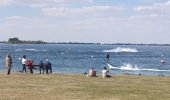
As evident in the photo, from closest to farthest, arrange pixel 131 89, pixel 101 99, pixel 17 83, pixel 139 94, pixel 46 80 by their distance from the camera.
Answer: pixel 101 99
pixel 139 94
pixel 131 89
pixel 17 83
pixel 46 80

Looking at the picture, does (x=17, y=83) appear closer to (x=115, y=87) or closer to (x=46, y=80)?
(x=46, y=80)

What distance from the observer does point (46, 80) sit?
39906 millimetres

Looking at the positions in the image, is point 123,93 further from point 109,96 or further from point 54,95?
point 54,95

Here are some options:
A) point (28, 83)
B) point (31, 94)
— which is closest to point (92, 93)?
point (31, 94)

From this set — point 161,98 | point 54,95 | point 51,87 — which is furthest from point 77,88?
point 161,98

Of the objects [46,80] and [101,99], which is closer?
[101,99]

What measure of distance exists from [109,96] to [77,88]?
14.5 feet

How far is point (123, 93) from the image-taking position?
1245 inches

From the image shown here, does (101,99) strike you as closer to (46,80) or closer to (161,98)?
(161,98)

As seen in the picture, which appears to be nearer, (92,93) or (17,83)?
(92,93)

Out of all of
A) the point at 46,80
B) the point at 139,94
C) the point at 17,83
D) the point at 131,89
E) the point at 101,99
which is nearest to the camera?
the point at 101,99

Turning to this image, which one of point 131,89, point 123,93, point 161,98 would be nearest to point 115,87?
point 131,89

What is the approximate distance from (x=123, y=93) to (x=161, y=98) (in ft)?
9.67

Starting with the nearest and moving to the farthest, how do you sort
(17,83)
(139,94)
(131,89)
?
(139,94) → (131,89) → (17,83)
